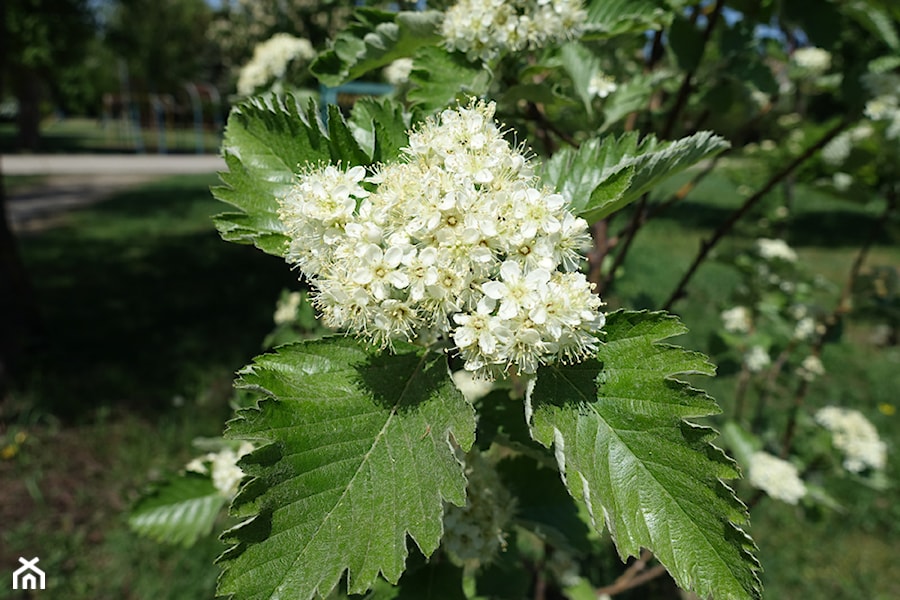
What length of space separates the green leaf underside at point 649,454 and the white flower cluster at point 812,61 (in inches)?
87.9

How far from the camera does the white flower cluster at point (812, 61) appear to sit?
2.69 metres

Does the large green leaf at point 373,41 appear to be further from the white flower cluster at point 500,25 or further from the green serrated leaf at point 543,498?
the green serrated leaf at point 543,498

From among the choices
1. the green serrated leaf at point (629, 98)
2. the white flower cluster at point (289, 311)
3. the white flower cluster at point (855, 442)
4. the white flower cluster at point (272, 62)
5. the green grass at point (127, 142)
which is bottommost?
the green grass at point (127, 142)

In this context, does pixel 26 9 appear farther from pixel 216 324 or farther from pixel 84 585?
pixel 84 585

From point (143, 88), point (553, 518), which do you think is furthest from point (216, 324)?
point (143, 88)

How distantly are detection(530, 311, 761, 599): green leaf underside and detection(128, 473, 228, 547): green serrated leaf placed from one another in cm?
128

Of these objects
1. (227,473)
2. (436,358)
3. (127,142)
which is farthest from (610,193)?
(127,142)

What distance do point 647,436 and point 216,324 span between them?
245 inches

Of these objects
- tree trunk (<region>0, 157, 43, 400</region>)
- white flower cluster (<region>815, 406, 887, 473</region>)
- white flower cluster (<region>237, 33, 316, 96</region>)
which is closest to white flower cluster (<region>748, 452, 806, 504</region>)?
white flower cluster (<region>815, 406, 887, 473</region>)

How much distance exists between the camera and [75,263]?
870 centimetres

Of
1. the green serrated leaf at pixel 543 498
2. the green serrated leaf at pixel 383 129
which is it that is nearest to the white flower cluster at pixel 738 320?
the green serrated leaf at pixel 543 498

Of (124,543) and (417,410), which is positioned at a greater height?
(417,410)

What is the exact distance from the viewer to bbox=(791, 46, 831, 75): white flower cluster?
2.69 m

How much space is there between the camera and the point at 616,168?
3.45ft
